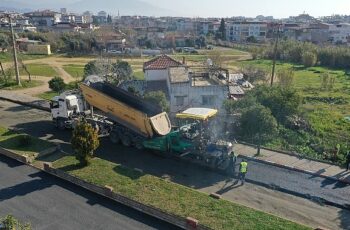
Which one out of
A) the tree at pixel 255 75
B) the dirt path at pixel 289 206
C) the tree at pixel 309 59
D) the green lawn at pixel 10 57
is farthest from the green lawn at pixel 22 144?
the tree at pixel 309 59

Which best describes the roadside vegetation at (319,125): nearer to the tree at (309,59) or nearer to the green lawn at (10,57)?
the tree at (309,59)

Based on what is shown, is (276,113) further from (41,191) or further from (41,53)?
(41,53)

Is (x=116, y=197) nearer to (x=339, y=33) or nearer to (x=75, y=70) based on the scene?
(x=75, y=70)

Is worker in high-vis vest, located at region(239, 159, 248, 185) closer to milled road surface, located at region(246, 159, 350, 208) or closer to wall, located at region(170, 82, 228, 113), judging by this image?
milled road surface, located at region(246, 159, 350, 208)

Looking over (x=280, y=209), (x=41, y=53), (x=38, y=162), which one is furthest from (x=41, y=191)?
(x=41, y=53)

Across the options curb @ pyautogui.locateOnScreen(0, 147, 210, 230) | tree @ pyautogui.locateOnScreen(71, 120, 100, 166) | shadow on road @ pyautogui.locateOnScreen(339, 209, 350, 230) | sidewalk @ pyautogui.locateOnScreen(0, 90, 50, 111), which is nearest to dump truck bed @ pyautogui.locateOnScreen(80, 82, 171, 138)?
tree @ pyautogui.locateOnScreen(71, 120, 100, 166)
